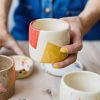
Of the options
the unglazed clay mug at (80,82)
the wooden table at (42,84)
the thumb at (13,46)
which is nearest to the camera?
the unglazed clay mug at (80,82)

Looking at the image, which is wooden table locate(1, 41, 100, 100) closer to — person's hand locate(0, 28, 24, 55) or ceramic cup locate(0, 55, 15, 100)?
ceramic cup locate(0, 55, 15, 100)

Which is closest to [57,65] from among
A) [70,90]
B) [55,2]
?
[70,90]

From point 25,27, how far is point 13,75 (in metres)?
0.56

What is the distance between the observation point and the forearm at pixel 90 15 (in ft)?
3.10

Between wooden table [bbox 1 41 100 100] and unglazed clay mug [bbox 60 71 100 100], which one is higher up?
unglazed clay mug [bbox 60 71 100 100]

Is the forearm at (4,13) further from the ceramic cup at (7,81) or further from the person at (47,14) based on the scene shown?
the ceramic cup at (7,81)

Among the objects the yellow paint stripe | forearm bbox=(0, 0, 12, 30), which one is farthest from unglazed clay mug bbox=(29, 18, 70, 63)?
forearm bbox=(0, 0, 12, 30)

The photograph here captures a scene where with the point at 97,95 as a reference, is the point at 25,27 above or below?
below

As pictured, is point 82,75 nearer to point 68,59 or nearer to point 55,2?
point 68,59

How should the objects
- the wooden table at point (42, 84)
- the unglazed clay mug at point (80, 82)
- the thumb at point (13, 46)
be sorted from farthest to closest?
the thumb at point (13, 46) → the wooden table at point (42, 84) → the unglazed clay mug at point (80, 82)

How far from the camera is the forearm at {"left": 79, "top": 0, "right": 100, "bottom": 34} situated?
0.94 m

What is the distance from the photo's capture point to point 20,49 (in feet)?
2.93

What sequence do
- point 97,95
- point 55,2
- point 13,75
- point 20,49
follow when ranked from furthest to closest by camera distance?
point 55,2 → point 20,49 → point 13,75 → point 97,95

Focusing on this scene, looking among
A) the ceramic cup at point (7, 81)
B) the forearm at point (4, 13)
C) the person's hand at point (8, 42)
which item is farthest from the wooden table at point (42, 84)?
the forearm at point (4, 13)
